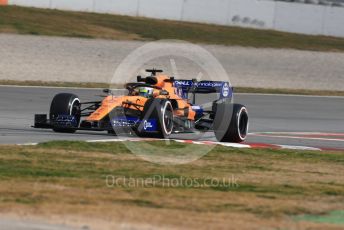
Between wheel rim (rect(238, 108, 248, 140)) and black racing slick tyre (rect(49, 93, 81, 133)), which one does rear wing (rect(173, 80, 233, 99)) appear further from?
black racing slick tyre (rect(49, 93, 81, 133))

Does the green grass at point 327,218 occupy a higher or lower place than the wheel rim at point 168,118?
lower

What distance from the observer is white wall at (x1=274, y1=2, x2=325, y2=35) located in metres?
45.2

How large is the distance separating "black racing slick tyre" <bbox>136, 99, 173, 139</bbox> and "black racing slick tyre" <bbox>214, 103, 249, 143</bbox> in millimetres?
1330

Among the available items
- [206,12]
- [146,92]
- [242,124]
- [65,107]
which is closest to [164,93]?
[146,92]

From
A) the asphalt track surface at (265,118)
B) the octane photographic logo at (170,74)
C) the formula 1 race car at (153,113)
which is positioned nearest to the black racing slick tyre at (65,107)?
the formula 1 race car at (153,113)

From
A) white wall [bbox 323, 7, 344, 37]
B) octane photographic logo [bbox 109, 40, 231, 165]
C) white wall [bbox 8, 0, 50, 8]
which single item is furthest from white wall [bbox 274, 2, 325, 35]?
white wall [bbox 8, 0, 50, 8]

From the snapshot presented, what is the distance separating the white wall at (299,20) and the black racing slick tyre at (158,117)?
97.3 feet

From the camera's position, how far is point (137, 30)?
131 ft

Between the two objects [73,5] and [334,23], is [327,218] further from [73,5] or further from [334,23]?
[334,23]

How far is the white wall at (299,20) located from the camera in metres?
45.2

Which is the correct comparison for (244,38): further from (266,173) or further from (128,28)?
(266,173)

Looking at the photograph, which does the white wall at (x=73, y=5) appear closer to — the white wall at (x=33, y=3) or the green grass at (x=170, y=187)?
the white wall at (x=33, y=3)

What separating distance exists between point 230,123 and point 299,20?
2927cm

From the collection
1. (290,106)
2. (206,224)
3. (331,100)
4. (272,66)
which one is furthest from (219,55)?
(206,224)
